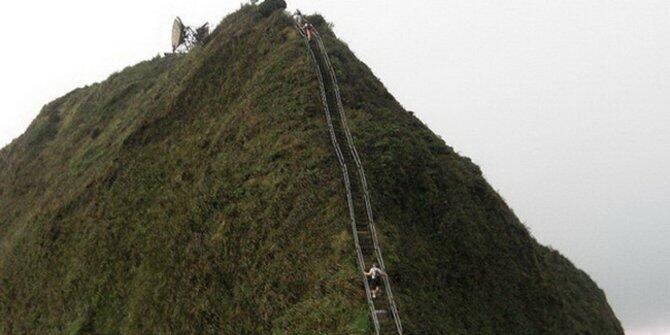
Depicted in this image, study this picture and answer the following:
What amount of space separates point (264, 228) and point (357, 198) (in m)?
4.22

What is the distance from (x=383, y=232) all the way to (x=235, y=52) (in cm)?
2390

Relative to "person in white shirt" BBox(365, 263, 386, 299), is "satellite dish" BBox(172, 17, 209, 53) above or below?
above

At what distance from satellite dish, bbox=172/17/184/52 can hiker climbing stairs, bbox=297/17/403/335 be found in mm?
33404

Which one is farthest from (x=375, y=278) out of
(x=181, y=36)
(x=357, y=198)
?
(x=181, y=36)

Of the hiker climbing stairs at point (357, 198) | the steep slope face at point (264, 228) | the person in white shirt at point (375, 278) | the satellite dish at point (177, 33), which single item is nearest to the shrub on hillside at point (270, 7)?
the steep slope face at point (264, 228)

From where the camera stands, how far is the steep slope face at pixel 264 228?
20.3 metres

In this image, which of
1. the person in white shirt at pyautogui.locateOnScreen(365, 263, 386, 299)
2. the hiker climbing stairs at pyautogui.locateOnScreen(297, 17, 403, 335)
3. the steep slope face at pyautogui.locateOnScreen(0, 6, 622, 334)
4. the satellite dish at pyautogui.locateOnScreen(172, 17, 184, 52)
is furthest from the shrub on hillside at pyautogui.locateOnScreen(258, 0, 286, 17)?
the person in white shirt at pyautogui.locateOnScreen(365, 263, 386, 299)

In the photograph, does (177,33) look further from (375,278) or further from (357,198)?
(375,278)

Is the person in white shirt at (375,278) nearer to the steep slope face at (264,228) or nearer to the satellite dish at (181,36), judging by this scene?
the steep slope face at (264,228)

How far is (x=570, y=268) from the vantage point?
44750mm

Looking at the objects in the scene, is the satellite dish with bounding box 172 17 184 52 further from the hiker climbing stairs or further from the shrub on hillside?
the hiker climbing stairs

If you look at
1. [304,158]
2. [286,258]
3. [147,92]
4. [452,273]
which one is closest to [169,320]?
[286,258]

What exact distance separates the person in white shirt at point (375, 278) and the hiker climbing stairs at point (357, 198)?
0.12 metres

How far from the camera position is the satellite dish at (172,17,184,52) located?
62812 mm
